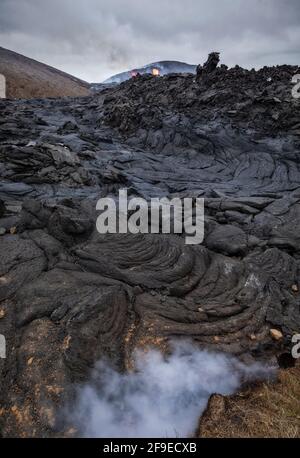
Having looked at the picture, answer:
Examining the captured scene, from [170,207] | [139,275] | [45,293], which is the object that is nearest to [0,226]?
[45,293]

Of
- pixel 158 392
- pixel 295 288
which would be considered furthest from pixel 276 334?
pixel 158 392

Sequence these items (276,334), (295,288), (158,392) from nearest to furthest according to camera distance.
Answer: (158,392), (276,334), (295,288)

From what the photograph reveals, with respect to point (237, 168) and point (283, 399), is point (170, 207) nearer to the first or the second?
point (283, 399)

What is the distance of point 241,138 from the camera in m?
20.0

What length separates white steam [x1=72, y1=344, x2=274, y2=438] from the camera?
490 centimetres

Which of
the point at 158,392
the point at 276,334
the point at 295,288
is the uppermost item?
the point at 295,288

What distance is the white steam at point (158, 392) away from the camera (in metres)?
4.90

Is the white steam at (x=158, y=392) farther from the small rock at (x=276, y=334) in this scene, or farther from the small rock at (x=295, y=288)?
the small rock at (x=295, y=288)

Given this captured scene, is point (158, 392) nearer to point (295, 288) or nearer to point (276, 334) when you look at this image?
point (276, 334)

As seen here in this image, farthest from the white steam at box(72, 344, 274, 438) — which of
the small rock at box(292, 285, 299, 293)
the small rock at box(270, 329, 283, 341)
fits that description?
the small rock at box(292, 285, 299, 293)

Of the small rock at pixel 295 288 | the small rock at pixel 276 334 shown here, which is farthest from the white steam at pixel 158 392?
the small rock at pixel 295 288

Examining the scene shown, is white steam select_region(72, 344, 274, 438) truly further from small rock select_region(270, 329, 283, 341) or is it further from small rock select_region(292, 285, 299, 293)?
small rock select_region(292, 285, 299, 293)

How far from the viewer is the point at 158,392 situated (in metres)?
5.47

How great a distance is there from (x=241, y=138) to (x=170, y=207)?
1100 centimetres
